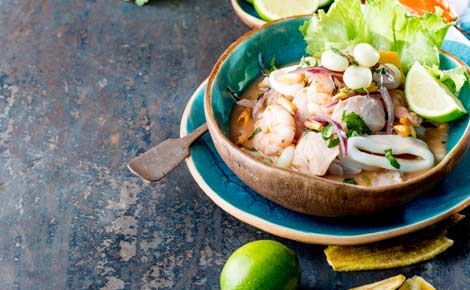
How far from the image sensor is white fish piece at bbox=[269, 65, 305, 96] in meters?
2.30

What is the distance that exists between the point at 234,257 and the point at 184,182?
563 millimetres

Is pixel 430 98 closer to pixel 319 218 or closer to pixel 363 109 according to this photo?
pixel 363 109

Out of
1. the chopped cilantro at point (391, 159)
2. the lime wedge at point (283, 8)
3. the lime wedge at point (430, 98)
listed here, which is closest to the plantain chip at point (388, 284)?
the chopped cilantro at point (391, 159)

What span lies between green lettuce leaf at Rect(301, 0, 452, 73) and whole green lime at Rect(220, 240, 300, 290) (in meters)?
0.82

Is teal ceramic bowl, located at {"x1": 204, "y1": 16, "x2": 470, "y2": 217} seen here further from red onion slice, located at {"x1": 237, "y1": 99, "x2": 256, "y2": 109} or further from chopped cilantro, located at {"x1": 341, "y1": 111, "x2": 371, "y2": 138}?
chopped cilantro, located at {"x1": 341, "y1": 111, "x2": 371, "y2": 138}

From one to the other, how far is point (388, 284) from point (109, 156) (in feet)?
3.58

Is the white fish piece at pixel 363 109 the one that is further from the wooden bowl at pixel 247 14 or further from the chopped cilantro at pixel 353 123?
the wooden bowl at pixel 247 14

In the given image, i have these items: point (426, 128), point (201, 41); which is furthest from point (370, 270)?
Result: point (201, 41)

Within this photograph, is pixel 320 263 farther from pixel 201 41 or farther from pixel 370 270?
pixel 201 41

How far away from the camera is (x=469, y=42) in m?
2.71

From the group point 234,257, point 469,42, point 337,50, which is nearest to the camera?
point 234,257

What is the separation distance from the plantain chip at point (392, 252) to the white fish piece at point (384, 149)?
8.0 inches

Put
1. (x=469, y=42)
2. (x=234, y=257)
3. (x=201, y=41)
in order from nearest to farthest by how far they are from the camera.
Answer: (x=234, y=257), (x=469, y=42), (x=201, y=41)

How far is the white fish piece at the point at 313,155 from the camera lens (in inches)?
82.5
